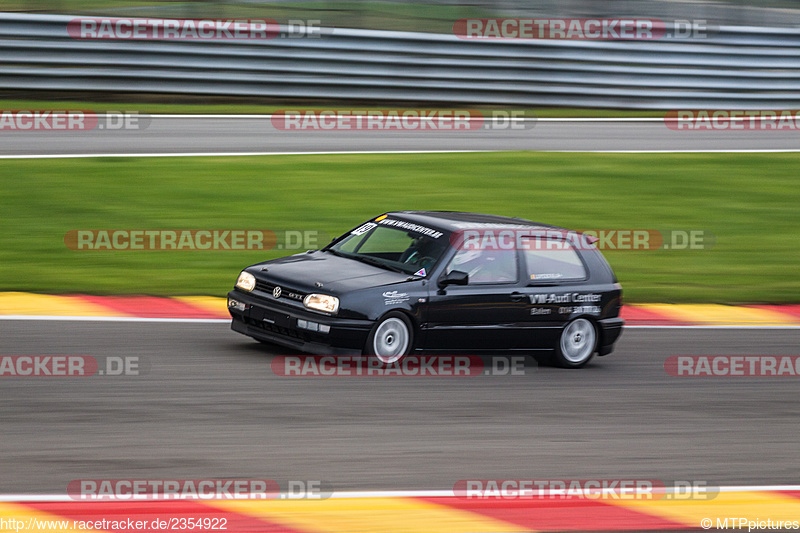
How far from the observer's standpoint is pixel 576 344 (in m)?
8.88

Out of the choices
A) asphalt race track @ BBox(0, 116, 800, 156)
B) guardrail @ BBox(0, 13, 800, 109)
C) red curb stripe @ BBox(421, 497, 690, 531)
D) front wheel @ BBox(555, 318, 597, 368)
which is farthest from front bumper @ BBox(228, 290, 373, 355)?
guardrail @ BBox(0, 13, 800, 109)

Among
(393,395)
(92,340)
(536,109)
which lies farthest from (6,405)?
(536,109)

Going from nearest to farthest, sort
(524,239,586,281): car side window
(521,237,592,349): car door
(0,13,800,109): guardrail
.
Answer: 1. (521,237,592,349): car door
2. (524,239,586,281): car side window
3. (0,13,800,109): guardrail

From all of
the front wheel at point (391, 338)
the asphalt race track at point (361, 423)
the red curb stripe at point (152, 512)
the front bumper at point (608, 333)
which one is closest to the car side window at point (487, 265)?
the front wheel at point (391, 338)

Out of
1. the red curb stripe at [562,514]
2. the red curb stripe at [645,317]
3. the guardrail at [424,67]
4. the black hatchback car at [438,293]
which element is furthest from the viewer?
the guardrail at [424,67]

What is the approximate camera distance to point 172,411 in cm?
669

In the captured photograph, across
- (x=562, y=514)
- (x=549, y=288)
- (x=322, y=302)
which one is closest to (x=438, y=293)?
(x=322, y=302)

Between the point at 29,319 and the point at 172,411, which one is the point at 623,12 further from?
the point at 172,411

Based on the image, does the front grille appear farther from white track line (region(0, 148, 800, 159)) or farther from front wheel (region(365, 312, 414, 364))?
white track line (region(0, 148, 800, 159))

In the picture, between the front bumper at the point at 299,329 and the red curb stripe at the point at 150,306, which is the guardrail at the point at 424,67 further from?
the front bumper at the point at 299,329

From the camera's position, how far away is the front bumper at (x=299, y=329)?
7.61m

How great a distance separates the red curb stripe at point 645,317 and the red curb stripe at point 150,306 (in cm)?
441

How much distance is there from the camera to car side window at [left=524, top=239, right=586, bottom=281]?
8688 millimetres

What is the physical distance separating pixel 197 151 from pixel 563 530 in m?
11.0
